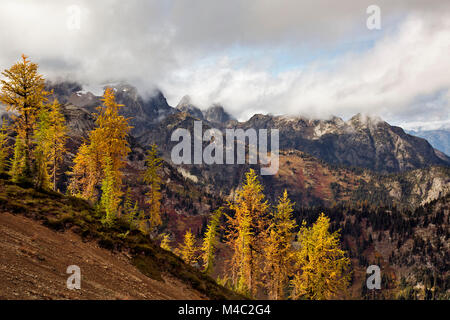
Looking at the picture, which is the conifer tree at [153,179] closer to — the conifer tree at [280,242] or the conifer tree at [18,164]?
the conifer tree at [18,164]

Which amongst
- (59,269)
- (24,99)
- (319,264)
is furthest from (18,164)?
(319,264)

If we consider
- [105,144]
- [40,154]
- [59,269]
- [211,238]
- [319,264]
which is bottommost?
[319,264]

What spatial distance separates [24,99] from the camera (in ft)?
110

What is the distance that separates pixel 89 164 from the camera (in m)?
39.9

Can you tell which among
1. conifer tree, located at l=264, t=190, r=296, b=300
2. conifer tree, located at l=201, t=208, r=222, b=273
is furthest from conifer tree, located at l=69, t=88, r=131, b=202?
conifer tree, located at l=264, t=190, r=296, b=300

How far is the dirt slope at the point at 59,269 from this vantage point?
650 inches

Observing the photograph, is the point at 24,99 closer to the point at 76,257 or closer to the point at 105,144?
the point at 105,144

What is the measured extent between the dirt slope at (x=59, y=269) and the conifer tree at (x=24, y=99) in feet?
34.2

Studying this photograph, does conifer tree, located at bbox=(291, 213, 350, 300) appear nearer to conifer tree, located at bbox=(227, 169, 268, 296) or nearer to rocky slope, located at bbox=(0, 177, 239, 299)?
conifer tree, located at bbox=(227, 169, 268, 296)

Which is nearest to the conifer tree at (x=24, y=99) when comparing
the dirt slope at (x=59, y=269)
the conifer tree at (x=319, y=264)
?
the dirt slope at (x=59, y=269)

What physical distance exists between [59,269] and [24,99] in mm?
24239

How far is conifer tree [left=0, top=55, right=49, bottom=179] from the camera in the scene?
3200 centimetres
